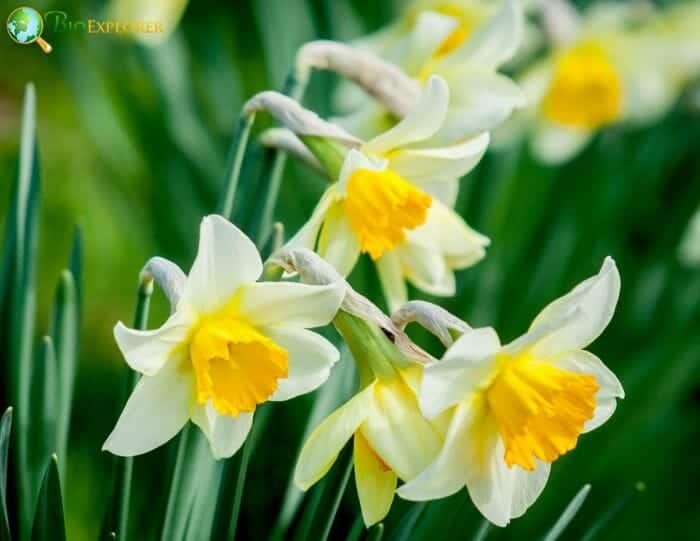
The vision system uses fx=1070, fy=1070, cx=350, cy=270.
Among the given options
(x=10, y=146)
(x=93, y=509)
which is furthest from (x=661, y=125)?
(x=10, y=146)

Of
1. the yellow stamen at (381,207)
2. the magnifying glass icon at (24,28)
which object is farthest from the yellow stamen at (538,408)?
the magnifying glass icon at (24,28)

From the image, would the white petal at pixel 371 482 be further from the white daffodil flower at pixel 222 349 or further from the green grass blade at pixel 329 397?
the green grass blade at pixel 329 397

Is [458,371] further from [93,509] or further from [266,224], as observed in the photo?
[93,509]

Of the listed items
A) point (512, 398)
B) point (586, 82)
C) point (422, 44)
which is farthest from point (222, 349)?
point (586, 82)

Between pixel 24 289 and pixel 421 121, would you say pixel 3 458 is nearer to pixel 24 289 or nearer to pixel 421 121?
pixel 24 289

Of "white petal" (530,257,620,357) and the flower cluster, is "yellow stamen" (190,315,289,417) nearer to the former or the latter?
the flower cluster

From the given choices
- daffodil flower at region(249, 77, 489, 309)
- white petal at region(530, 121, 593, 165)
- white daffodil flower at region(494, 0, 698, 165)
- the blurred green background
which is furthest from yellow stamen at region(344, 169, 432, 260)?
white petal at region(530, 121, 593, 165)

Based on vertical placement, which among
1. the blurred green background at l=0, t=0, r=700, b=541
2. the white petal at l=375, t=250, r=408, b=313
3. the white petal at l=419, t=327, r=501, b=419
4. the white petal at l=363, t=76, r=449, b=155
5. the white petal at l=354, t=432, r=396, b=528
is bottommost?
the blurred green background at l=0, t=0, r=700, b=541

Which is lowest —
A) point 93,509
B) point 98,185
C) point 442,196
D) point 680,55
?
point 93,509
